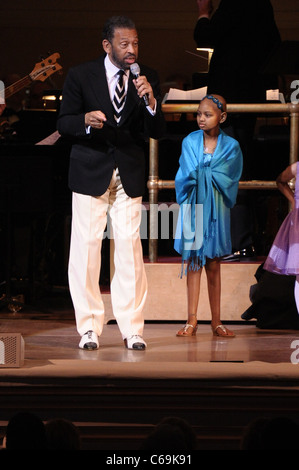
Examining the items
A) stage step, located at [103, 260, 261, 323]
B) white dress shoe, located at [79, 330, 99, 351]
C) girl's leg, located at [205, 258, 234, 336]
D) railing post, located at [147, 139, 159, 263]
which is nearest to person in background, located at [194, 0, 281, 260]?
stage step, located at [103, 260, 261, 323]

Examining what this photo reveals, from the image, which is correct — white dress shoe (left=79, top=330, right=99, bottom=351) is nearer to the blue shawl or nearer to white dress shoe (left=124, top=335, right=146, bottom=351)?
white dress shoe (left=124, top=335, right=146, bottom=351)

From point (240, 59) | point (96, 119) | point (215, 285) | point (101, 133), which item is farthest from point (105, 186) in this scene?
point (240, 59)

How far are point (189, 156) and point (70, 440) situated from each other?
2691 millimetres

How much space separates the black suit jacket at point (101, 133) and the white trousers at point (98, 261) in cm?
6

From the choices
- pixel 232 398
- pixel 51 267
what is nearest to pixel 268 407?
pixel 232 398

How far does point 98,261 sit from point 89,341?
40 cm

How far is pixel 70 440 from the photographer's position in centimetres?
224

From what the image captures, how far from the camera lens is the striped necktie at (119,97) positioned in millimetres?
4184

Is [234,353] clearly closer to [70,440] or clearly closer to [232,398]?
[232,398]

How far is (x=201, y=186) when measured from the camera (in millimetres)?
4680

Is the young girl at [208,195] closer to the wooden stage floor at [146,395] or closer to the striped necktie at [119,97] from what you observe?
the striped necktie at [119,97]

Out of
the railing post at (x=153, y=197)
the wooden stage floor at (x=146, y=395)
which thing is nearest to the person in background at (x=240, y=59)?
the railing post at (x=153, y=197)

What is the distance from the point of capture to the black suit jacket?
13.6ft

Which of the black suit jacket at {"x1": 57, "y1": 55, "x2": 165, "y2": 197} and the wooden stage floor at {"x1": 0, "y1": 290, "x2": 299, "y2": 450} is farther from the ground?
the black suit jacket at {"x1": 57, "y1": 55, "x2": 165, "y2": 197}
